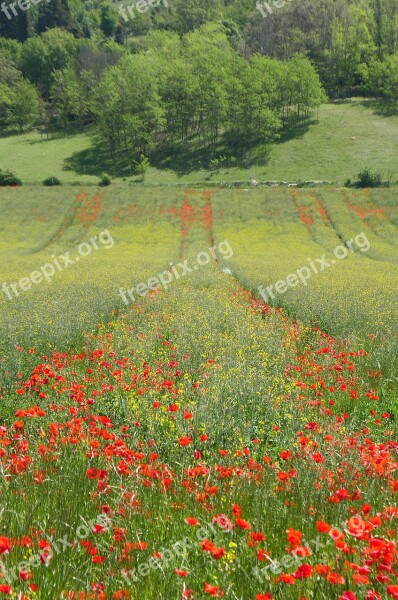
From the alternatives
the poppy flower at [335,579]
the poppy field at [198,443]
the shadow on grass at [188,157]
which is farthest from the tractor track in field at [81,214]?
the poppy flower at [335,579]

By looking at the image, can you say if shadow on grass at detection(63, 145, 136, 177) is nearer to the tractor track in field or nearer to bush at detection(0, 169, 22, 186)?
bush at detection(0, 169, 22, 186)

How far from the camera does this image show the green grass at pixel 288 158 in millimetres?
69625

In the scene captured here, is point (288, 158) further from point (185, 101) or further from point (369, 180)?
point (185, 101)

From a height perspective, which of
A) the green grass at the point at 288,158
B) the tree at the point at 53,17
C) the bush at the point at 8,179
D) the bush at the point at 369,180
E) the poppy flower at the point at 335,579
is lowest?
the bush at the point at 369,180

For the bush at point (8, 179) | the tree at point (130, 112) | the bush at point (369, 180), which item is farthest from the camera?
the tree at point (130, 112)

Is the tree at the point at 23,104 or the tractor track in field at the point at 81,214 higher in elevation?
the tree at the point at 23,104

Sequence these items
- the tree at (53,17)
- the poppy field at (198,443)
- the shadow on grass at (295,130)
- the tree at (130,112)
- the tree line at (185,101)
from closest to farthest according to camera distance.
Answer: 1. the poppy field at (198,443)
2. the shadow on grass at (295,130)
3. the tree line at (185,101)
4. the tree at (130,112)
5. the tree at (53,17)

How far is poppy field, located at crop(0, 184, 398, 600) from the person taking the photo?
2939mm

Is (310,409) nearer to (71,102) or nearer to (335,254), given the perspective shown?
(335,254)

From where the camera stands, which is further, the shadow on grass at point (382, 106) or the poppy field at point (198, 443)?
the shadow on grass at point (382, 106)

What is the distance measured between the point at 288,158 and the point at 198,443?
7506 centimetres

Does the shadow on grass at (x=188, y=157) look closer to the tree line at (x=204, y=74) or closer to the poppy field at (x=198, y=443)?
the tree line at (x=204, y=74)

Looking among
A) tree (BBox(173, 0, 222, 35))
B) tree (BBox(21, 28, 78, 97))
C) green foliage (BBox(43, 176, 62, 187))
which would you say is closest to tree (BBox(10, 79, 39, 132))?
tree (BBox(21, 28, 78, 97))

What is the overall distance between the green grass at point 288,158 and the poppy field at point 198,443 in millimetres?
52680
